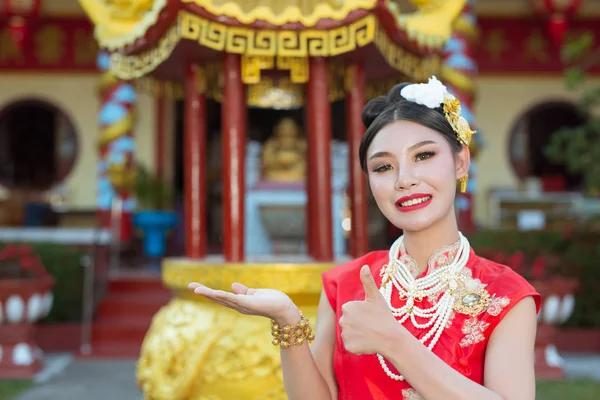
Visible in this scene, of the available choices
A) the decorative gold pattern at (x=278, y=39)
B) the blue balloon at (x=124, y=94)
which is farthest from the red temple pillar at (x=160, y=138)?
the decorative gold pattern at (x=278, y=39)

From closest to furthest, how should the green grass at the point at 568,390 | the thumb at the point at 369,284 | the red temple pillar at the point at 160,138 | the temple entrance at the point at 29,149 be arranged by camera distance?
the thumb at the point at 369,284 → the green grass at the point at 568,390 → the red temple pillar at the point at 160,138 → the temple entrance at the point at 29,149

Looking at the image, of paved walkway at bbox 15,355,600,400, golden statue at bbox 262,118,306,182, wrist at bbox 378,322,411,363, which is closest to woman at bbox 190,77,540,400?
wrist at bbox 378,322,411,363

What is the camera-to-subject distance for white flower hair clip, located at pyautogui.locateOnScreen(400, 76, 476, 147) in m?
1.52

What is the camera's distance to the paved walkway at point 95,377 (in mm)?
4328

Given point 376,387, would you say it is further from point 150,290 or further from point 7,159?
point 7,159

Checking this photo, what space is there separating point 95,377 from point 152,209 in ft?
11.8

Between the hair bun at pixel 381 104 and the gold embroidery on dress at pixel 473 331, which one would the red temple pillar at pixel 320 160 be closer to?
the hair bun at pixel 381 104

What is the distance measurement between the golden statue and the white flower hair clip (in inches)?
196

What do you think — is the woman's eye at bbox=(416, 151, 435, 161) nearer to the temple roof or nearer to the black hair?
the black hair

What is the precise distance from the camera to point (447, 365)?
129 centimetres

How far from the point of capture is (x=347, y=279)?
1.62 m

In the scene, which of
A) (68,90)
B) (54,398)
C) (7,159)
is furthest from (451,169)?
(7,159)

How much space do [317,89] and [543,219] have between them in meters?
6.12

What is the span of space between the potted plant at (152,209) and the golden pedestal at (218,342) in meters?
5.40
